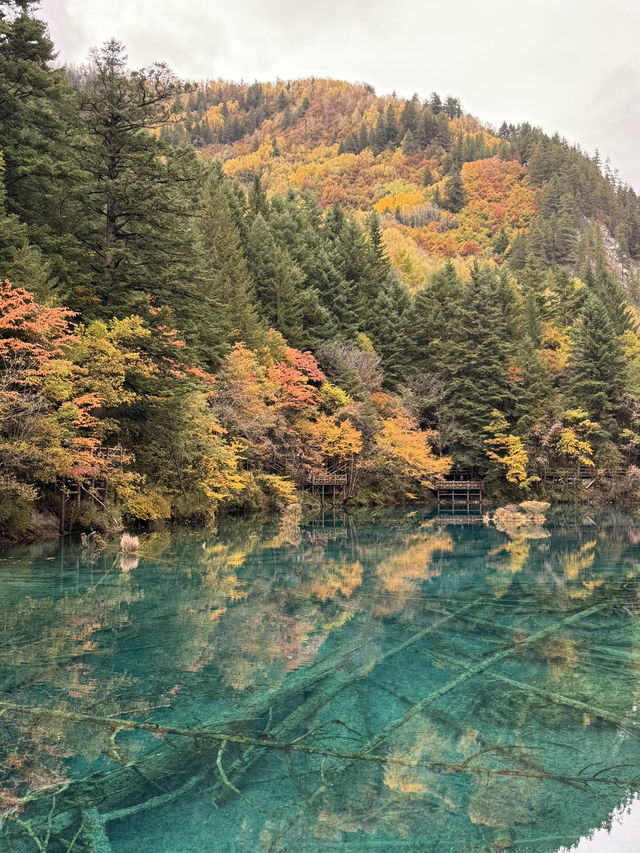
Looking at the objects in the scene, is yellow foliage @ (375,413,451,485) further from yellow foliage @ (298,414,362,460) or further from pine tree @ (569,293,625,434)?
pine tree @ (569,293,625,434)

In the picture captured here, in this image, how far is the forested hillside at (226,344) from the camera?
1955 centimetres

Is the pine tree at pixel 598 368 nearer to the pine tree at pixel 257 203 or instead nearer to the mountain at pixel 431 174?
the pine tree at pixel 257 203

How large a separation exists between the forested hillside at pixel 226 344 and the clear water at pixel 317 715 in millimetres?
7382

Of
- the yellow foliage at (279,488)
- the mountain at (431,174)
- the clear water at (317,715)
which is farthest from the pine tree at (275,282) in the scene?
the mountain at (431,174)

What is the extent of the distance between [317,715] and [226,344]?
25.4 metres

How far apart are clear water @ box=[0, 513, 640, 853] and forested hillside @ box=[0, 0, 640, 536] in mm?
7382

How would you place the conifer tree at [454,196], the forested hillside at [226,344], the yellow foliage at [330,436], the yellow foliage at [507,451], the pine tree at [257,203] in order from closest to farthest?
A: the forested hillside at [226,344]
the yellow foliage at [330,436]
the yellow foliage at [507,451]
the pine tree at [257,203]
the conifer tree at [454,196]

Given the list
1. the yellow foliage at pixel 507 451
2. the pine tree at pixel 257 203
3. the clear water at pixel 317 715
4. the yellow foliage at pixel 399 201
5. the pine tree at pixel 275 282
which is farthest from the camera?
the yellow foliage at pixel 399 201

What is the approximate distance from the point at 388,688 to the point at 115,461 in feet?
50.0

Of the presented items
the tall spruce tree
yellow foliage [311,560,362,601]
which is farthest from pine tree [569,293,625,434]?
yellow foliage [311,560,362,601]

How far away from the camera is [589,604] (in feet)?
40.0

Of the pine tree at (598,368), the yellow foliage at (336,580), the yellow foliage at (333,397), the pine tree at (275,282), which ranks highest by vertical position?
the pine tree at (275,282)

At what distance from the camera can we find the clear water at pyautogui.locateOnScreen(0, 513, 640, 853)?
452cm

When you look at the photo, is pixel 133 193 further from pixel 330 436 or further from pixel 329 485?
pixel 329 485
